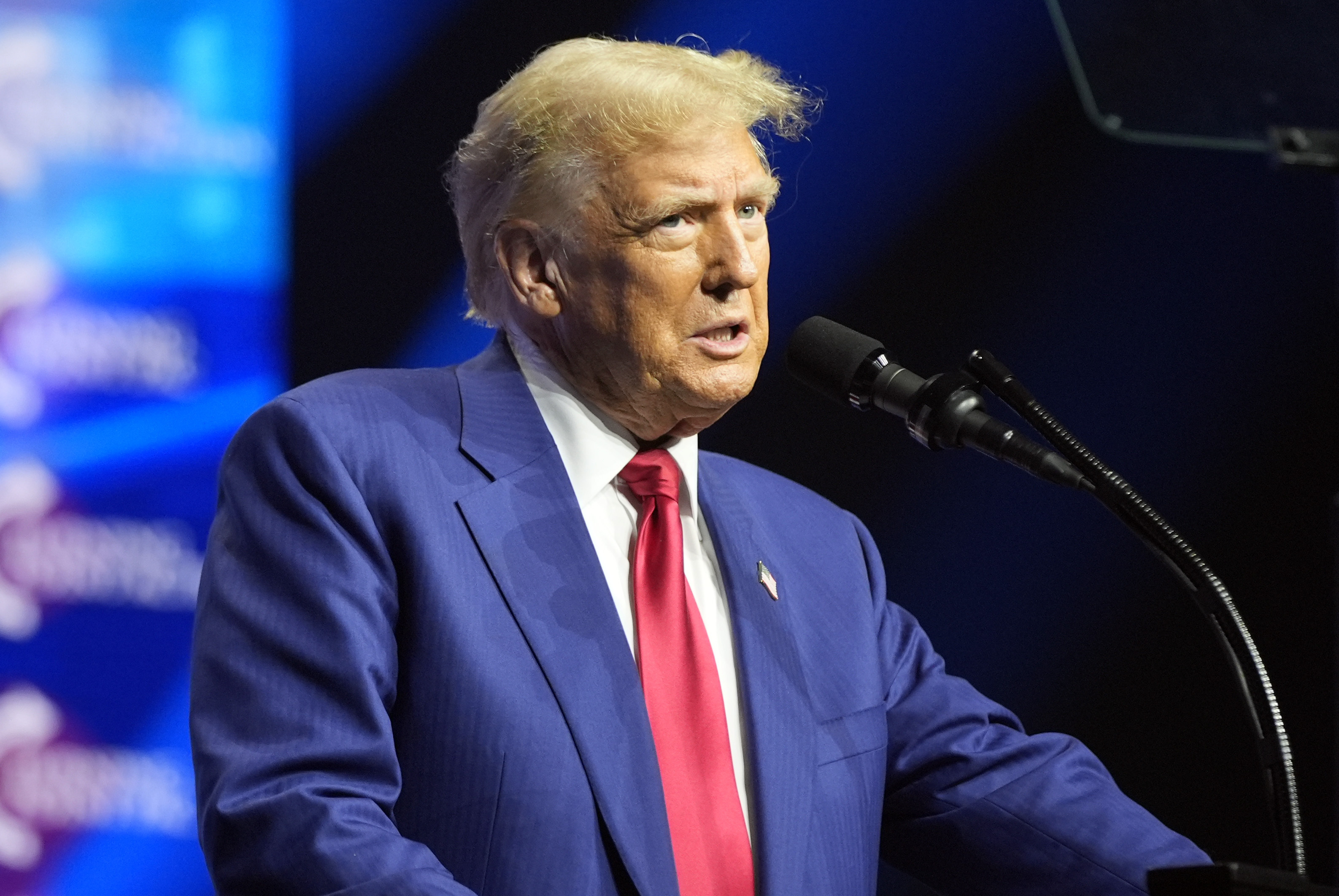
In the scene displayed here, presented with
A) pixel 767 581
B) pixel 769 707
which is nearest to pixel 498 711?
pixel 769 707

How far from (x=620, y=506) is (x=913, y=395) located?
0.43m

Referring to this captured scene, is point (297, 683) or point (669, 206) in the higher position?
point (669, 206)

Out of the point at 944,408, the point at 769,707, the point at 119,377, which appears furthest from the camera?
the point at 119,377

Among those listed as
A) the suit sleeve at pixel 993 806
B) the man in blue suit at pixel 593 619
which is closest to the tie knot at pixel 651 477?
the man in blue suit at pixel 593 619

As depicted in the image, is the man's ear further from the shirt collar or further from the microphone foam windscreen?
the microphone foam windscreen

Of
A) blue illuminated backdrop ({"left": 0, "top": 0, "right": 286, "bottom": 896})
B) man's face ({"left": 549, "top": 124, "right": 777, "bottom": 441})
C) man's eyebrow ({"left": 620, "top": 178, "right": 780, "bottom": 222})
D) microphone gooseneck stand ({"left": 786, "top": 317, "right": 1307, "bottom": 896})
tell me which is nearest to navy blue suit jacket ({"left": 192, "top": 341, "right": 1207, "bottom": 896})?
man's face ({"left": 549, "top": 124, "right": 777, "bottom": 441})

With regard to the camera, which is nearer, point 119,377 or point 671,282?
point 671,282

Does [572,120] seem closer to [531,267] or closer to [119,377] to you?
[531,267]

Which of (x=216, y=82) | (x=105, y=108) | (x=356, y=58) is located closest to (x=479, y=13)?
(x=356, y=58)

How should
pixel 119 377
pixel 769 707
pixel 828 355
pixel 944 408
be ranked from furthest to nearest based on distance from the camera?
pixel 119 377, pixel 769 707, pixel 828 355, pixel 944 408

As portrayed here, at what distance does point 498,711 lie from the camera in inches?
58.6

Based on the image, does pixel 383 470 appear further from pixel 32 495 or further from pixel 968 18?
pixel 968 18

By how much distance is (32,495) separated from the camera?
2646mm

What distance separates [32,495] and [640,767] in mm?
1580
